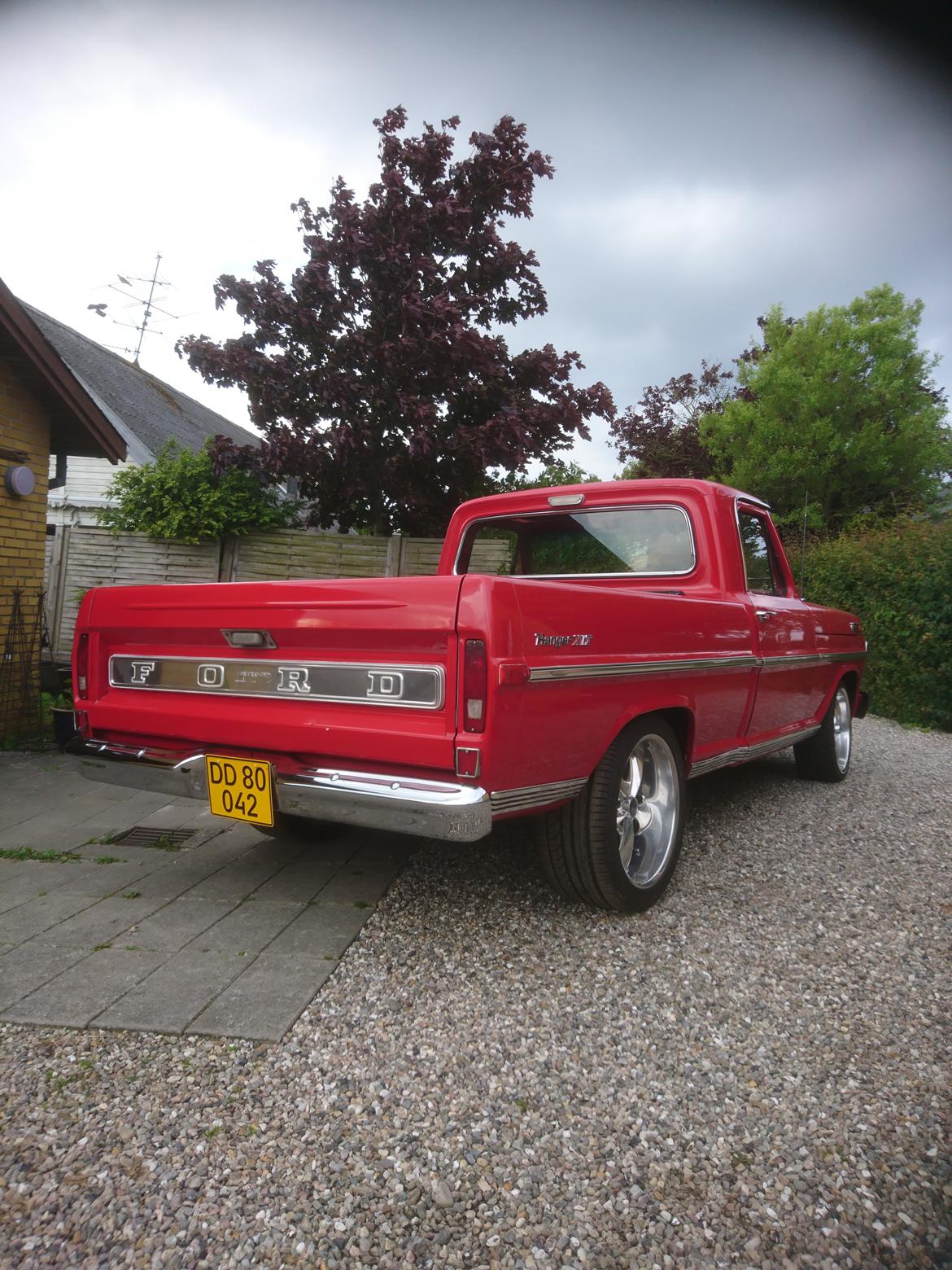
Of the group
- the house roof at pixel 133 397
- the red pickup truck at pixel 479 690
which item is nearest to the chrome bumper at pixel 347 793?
the red pickup truck at pixel 479 690

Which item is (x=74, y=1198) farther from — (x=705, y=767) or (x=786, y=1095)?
(x=705, y=767)

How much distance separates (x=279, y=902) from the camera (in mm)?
3078

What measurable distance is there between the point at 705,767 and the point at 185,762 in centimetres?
225

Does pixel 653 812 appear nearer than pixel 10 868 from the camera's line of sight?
Yes

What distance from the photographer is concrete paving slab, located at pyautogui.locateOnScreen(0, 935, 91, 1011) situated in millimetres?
2340

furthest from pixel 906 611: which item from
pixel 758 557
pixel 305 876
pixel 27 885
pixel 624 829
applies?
pixel 27 885

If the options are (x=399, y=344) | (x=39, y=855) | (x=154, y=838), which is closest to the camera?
(x=39, y=855)

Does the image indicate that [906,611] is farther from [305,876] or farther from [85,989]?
[85,989]

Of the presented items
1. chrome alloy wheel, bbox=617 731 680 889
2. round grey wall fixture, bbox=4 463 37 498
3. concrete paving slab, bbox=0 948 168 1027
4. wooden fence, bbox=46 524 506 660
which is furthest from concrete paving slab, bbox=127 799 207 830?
wooden fence, bbox=46 524 506 660

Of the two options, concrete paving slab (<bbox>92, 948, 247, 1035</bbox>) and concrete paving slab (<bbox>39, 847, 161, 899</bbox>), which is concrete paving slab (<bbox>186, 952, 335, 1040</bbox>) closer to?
concrete paving slab (<bbox>92, 948, 247, 1035</bbox>)

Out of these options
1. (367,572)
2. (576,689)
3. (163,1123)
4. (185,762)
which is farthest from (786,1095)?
(367,572)

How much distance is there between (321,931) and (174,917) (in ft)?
2.04

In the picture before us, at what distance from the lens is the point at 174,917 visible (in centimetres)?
293

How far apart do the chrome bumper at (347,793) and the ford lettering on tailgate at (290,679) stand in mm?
254
